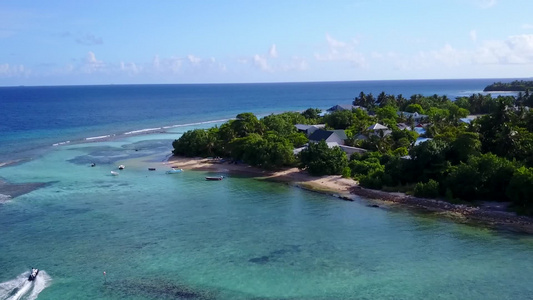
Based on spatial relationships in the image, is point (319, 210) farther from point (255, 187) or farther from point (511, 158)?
point (511, 158)

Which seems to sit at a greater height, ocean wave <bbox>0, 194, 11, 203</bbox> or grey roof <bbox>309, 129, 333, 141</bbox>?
grey roof <bbox>309, 129, 333, 141</bbox>

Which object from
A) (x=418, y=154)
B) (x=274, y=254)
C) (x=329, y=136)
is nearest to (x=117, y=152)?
(x=329, y=136)

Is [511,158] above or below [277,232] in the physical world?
above

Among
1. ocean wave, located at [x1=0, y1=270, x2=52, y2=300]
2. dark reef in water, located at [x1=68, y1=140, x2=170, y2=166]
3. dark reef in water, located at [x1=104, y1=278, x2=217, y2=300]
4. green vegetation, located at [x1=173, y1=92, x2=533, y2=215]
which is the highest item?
green vegetation, located at [x1=173, y1=92, x2=533, y2=215]

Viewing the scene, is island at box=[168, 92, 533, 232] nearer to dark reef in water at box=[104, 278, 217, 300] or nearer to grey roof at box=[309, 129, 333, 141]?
grey roof at box=[309, 129, 333, 141]

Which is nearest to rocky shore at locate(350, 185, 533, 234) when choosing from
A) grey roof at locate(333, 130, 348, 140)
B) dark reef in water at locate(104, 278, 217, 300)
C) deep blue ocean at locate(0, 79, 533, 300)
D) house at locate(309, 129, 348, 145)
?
deep blue ocean at locate(0, 79, 533, 300)

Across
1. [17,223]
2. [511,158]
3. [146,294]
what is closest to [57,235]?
[17,223]

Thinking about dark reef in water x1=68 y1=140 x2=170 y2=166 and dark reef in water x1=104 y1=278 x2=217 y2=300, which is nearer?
dark reef in water x1=104 y1=278 x2=217 y2=300
